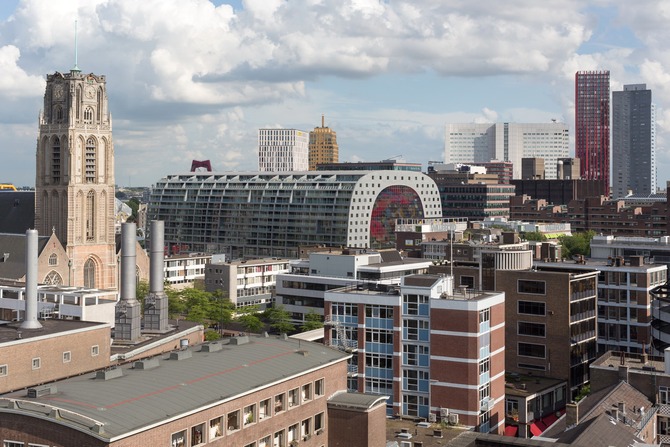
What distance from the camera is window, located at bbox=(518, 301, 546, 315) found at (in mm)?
90613

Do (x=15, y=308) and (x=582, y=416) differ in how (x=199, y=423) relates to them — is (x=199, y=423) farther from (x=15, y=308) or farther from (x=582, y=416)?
(x=15, y=308)

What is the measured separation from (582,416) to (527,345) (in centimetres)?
3208

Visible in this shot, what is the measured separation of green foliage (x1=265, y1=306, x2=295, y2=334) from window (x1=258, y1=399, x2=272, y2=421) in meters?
62.6

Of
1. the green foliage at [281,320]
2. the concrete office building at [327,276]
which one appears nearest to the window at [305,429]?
the green foliage at [281,320]

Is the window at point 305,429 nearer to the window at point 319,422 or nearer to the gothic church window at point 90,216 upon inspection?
the window at point 319,422

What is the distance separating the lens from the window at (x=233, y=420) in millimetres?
48969

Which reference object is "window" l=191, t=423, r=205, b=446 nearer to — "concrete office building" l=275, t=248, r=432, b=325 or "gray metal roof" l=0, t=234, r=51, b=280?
"concrete office building" l=275, t=248, r=432, b=325

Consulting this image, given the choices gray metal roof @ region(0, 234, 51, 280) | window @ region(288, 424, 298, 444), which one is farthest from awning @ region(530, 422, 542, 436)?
gray metal roof @ region(0, 234, 51, 280)

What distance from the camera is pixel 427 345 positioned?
73.7 metres

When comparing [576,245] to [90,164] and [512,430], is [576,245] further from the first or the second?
[512,430]

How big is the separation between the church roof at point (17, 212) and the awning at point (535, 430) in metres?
105

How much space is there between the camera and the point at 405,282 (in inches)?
2953

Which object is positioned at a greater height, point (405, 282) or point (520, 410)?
point (405, 282)

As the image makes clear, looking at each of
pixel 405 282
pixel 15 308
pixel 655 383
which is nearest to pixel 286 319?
pixel 15 308
